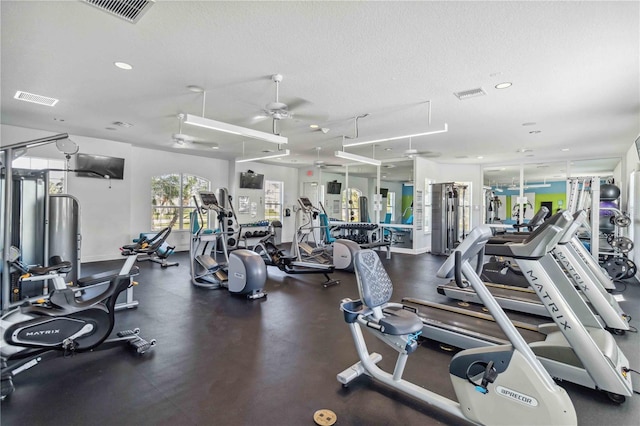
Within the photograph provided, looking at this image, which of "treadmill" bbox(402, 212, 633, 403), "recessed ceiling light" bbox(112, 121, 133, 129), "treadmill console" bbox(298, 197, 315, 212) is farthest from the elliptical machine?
"treadmill" bbox(402, 212, 633, 403)

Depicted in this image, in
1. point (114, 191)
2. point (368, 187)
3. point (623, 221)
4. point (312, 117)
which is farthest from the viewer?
point (368, 187)

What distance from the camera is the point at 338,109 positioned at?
4691 mm

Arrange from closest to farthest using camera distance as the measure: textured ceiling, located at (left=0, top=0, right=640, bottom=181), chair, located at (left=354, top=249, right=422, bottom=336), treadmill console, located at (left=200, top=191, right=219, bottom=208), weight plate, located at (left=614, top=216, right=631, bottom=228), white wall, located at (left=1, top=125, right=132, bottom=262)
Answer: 1. chair, located at (left=354, top=249, right=422, bottom=336)
2. textured ceiling, located at (left=0, top=0, right=640, bottom=181)
3. treadmill console, located at (left=200, top=191, right=219, bottom=208)
4. weight plate, located at (left=614, top=216, right=631, bottom=228)
5. white wall, located at (left=1, top=125, right=132, bottom=262)

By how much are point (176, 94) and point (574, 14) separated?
4.16 meters

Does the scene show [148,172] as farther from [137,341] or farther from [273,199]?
[137,341]

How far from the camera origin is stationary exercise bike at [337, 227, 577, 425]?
160 cm

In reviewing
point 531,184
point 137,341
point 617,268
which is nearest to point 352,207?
point 617,268

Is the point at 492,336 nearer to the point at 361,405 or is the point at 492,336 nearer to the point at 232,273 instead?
the point at 361,405

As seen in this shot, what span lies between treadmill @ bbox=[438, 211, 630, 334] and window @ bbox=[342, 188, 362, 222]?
701cm

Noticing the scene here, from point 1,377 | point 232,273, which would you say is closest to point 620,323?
point 232,273

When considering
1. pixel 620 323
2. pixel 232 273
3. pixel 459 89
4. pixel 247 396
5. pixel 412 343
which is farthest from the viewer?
pixel 232 273

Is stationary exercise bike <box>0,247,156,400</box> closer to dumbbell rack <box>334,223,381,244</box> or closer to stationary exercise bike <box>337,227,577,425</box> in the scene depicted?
stationary exercise bike <box>337,227,577,425</box>

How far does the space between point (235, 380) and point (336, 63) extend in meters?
2.99

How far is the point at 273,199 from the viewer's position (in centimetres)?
1110
